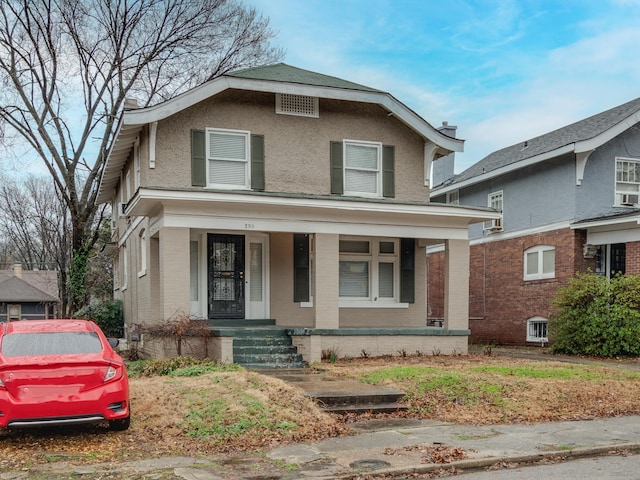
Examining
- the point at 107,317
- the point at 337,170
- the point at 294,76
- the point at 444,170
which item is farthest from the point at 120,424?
the point at 444,170

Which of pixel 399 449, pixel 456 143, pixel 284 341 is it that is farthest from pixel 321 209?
A: pixel 399 449

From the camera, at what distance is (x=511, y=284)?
76.3 feet

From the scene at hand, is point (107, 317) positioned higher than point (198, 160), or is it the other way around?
point (198, 160)

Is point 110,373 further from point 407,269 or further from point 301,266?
point 407,269

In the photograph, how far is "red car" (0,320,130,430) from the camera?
7793 millimetres

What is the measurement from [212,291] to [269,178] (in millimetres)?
3290

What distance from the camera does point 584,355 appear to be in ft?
60.3

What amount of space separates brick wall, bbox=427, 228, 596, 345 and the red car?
15847 mm

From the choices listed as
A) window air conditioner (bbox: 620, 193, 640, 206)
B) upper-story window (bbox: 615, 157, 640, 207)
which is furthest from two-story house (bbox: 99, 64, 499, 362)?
window air conditioner (bbox: 620, 193, 640, 206)

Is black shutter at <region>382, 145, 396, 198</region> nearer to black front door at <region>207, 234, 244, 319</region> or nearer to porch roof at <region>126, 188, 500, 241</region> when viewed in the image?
porch roof at <region>126, 188, 500, 241</region>

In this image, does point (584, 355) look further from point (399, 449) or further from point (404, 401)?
point (399, 449)

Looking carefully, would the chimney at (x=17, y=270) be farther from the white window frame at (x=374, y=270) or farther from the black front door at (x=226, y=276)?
the white window frame at (x=374, y=270)

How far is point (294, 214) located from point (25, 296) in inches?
1739

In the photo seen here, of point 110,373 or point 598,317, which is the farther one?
point 598,317
